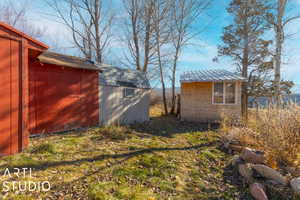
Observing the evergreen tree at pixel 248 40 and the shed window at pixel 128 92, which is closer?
the shed window at pixel 128 92

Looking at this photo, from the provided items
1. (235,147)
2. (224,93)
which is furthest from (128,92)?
(235,147)

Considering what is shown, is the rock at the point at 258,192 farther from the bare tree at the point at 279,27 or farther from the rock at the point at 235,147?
the bare tree at the point at 279,27

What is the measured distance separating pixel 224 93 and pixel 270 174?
6.20 m

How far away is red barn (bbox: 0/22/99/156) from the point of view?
3246mm

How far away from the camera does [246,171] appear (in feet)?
9.85

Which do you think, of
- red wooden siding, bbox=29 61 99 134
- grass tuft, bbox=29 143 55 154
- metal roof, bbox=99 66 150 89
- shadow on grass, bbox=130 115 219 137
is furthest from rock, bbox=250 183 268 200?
metal roof, bbox=99 66 150 89

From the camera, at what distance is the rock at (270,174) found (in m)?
2.67

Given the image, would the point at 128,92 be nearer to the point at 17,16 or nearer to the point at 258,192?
the point at 258,192

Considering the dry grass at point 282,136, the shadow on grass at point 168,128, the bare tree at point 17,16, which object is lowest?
the shadow on grass at point 168,128

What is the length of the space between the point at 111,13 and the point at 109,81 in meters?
9.71

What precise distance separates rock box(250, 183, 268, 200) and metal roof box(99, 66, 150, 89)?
6639 mm

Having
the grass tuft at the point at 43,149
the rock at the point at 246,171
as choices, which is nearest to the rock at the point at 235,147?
the rock at the point at 246,171

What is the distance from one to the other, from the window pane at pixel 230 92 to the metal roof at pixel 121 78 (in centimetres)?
483

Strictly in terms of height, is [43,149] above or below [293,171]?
above
